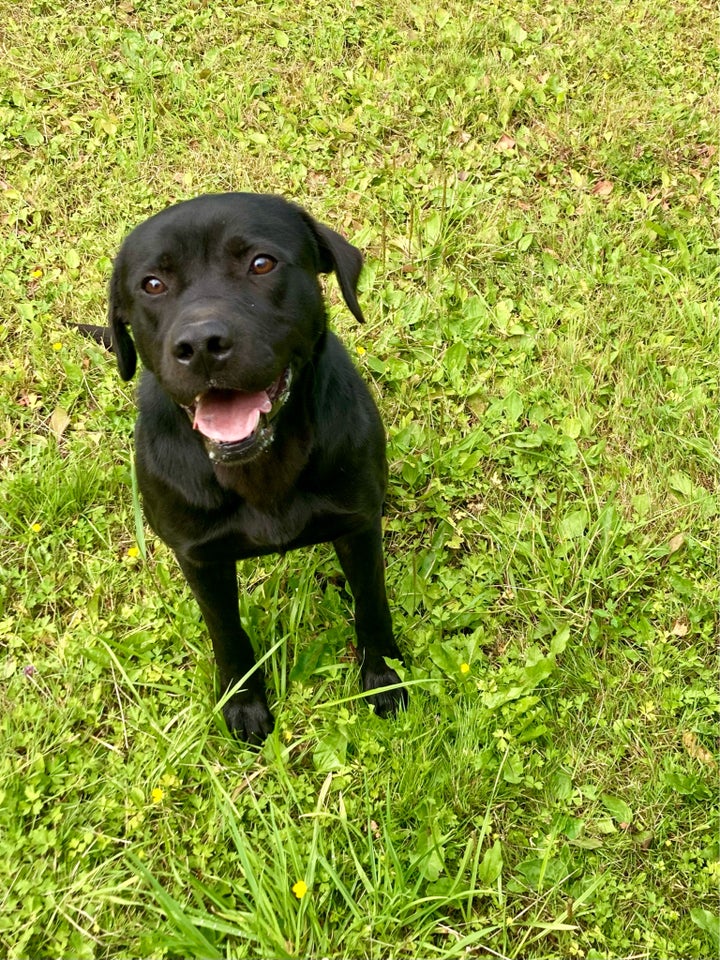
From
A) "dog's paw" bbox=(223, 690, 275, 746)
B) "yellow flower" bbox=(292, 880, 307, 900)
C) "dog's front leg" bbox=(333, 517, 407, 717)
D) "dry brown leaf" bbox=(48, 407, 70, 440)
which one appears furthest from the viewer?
"dry brown leaf" bbox=(48, 407, 70, 440)

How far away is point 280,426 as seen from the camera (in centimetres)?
232

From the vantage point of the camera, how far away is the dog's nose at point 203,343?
1894 mm

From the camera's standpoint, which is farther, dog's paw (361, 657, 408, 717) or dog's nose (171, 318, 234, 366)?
dog's paw (361, 657, 408, 717)

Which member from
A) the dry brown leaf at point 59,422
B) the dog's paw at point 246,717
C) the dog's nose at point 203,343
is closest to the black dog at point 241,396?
the dog's nose at point 203,343

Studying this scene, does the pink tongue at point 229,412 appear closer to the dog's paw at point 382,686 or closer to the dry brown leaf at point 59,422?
the dog's paw at point 382,686

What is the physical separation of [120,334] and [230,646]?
1025 mm

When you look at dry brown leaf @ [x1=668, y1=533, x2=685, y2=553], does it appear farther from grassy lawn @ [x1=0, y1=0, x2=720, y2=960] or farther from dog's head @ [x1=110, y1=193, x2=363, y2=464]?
dog's head @ [x1=110, y1=193, x2=363, y2=464]

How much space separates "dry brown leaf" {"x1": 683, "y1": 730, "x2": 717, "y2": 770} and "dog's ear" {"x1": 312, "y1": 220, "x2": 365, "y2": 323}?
66.6 inches

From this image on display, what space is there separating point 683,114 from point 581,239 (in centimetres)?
119

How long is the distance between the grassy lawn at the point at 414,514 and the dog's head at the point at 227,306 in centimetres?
99

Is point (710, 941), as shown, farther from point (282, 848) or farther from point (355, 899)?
point (282, 848)

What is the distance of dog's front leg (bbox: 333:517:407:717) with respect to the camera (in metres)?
2.60

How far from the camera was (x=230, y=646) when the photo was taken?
266cm

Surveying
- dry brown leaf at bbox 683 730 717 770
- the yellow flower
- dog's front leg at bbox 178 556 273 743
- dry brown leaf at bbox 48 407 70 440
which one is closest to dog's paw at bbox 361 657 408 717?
dog's front leg at bbox 178 556 273 743
